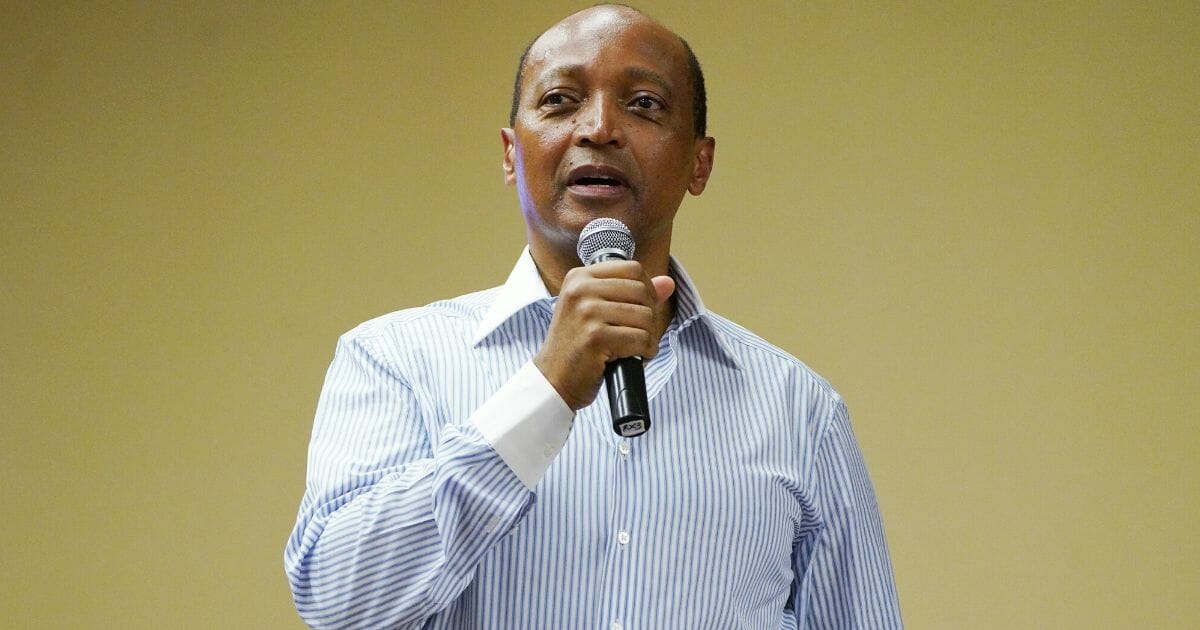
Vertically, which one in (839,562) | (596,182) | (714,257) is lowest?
(839,562)

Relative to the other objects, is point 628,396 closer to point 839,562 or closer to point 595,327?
point 595,327

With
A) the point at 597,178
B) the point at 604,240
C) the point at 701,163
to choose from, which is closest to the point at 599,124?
the point at 597,178

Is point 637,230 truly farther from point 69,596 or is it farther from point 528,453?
point 69,596

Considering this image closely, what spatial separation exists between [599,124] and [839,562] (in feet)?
1.96

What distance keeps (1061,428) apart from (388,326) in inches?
84.2

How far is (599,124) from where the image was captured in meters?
1.57

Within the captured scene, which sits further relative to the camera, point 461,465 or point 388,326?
point 388,326

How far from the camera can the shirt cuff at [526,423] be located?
127 cm

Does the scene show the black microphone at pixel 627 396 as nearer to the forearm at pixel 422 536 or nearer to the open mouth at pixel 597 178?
the forearm at pixel 422 536

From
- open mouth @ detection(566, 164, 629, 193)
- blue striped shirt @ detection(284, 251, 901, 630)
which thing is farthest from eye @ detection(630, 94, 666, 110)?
blue striped shirt @ detection(284, 251, 901, 630)

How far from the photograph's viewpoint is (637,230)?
160 centimetres

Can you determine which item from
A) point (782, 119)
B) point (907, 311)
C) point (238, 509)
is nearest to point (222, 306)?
point (238, 509)

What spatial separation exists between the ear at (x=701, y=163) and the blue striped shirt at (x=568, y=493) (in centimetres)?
13

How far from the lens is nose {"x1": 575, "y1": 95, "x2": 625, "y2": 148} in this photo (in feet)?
5.11
